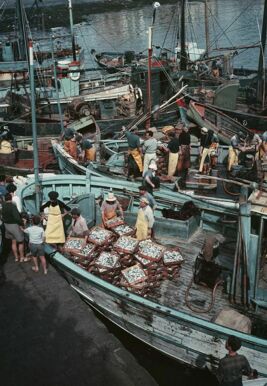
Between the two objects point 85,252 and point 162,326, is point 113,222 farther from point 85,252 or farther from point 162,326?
point 162,326

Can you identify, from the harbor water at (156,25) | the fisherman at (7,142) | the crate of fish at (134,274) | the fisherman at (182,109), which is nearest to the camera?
the crate of fish at (134,274)

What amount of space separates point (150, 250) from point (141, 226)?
0.80 metres

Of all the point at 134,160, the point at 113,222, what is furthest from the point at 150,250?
the point at 134,160

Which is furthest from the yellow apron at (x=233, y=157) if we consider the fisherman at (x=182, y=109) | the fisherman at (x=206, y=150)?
the fisherman at (x=182, y=109)

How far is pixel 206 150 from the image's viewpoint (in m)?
14.0

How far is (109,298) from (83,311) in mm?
1032

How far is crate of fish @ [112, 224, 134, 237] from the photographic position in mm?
10586

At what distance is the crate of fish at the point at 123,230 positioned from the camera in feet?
34.7

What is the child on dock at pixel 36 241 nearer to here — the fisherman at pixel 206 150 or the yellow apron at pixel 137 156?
the yellow apron at pixel 137 156

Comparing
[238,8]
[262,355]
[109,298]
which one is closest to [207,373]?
[262,355]

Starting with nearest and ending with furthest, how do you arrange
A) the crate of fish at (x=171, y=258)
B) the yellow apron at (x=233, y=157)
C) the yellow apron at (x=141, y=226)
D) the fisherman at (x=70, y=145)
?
the crate of fish at (x=171, y=258), the yellow apron at (x=141, y=226), the yellow apron at (x=233, y=157), the fisherman at (x=70, y=145)

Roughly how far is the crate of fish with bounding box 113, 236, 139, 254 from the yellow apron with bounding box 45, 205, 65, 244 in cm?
140

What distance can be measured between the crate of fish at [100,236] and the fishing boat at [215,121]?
9663mm

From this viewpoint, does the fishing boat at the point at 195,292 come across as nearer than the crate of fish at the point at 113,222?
Yes
